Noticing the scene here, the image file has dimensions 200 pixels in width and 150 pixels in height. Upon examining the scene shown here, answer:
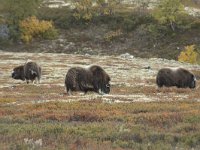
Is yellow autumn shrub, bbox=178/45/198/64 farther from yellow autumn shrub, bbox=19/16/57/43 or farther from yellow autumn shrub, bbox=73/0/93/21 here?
yellow autumn shrub, bbox=73/0/93/21

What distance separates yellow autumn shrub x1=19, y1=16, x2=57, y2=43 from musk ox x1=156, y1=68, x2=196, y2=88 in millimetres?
89771

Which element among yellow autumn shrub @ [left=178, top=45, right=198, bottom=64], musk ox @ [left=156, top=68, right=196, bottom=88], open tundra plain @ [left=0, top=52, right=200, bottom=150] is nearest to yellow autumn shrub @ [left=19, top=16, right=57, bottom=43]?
yellow autumn shrub @ [left=178, top=45, right=198, bottom=64]

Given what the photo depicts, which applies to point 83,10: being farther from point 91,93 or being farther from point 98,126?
point 98,126

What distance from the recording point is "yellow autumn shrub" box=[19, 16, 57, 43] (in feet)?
404

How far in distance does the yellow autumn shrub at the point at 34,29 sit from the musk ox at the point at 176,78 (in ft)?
295

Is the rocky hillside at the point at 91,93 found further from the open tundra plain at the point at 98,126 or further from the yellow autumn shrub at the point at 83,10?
the yellow autumn shrub at the point at 83,10

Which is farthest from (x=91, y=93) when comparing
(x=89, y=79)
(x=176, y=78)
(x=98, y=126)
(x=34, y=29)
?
(x=34, y=29)

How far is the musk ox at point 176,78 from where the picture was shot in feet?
115

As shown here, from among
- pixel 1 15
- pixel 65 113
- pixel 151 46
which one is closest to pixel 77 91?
pixel 65 113

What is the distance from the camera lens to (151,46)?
118m

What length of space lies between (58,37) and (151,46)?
82.4 feet

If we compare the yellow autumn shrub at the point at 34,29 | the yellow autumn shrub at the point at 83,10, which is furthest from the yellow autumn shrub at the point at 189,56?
the yellow autumn shrub at the point at 83,10

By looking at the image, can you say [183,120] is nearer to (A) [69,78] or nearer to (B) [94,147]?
(B) [94,147]

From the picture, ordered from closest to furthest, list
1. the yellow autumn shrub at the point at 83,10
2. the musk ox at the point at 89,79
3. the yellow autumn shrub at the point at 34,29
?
the musk ox at the point at 89,79 < the yellow autumn shrub at the point at 34,29 < the yellow autumn shrub at the point at 83,10
